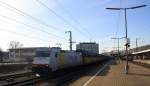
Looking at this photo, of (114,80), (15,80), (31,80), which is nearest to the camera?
(114,80)

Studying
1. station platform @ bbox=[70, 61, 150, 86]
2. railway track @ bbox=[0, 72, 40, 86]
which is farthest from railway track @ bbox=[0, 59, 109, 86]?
station platform @ bbox=[70, 61, 150, 86]

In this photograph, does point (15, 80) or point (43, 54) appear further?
point (43, 54)

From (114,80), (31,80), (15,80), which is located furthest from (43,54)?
(114,80)

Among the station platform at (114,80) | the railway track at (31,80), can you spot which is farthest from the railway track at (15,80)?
the station platform at (114,80)

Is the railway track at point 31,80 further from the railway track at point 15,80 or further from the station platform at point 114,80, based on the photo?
the station platform at point 114,80

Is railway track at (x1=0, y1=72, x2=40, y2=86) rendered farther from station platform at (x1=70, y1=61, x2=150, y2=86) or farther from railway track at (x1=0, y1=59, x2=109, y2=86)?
station platform at (x1=70, y1=61, x2=150, y2=86)

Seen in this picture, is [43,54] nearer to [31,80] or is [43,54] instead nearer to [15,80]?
[31,80]

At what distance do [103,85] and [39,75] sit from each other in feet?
35.6

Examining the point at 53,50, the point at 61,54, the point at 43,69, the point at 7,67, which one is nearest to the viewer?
the point at 43,69

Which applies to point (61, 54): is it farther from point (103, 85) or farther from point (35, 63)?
point (103, 85)

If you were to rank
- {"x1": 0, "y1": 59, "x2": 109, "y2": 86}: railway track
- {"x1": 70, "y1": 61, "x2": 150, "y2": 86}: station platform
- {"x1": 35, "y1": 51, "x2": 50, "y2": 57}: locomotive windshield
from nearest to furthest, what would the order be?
{"x1": 70, "y1": 61, "x2": 150, "y2": 86}: station platform → {"x1": 0, "y1": 59, "x2": 109, "y2": 86}: railway track → {"x1": 35, "y1": 51, "x2": 50, "y2": 57}: locomotive windshield

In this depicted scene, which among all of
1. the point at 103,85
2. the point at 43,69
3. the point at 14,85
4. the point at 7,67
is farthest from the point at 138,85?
the point at 7,67

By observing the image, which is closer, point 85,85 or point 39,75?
point 85,85

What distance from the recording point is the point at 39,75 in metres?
29.2
